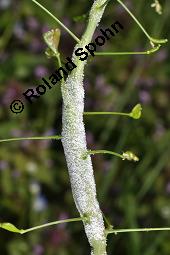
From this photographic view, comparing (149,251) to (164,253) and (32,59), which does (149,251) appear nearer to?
(164,253)

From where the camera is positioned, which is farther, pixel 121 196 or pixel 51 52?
pixel 121 196

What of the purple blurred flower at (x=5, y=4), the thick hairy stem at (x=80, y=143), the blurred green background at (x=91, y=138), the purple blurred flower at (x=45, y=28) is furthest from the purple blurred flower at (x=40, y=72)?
the thick hairy stem at (x=80, y=143)

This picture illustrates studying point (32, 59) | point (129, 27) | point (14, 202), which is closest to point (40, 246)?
point (14, 202)

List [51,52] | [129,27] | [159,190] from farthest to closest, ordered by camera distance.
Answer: [129,27]
[159,190]
[51,52]

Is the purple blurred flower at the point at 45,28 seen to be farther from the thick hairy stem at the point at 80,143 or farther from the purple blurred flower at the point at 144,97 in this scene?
the thick hairy stem at the point at 80,143

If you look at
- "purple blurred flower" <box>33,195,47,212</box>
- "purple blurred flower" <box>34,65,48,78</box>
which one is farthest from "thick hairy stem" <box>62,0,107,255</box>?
"purple blurred flower" <box>34,65,48,78</box>

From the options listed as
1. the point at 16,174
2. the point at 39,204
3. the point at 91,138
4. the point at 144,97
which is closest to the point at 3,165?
the point at 16,174

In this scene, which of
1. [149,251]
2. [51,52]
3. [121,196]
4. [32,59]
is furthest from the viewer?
[32,59]
